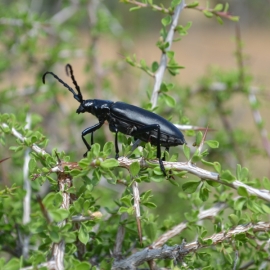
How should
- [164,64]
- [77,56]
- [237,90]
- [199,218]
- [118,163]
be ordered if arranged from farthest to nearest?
[77,56]
[237,90]
[164,64]
[199,218]
[118,163]

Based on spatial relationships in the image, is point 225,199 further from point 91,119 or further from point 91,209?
point 91,119

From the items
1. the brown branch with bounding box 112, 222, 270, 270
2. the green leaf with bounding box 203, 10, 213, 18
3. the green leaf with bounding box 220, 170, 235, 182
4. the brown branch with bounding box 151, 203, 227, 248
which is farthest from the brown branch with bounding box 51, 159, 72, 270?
the green leaf with bounding box 203, 10, 213, 18

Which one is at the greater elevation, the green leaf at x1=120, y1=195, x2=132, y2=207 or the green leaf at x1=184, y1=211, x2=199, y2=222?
the green leaf at x1=120, y1=195, x2=132, y2=207

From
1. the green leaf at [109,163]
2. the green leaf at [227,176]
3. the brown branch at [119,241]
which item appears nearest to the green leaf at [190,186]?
the green leaf at [227,176]

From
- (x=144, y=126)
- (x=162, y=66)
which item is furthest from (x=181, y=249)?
(x=162, y=66)

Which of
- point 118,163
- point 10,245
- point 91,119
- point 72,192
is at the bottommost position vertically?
point 91,119

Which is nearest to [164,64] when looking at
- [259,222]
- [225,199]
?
[225,199]

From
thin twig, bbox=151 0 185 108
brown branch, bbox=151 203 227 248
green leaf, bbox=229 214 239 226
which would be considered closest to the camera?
green leaf, bbox=229 214 239 226

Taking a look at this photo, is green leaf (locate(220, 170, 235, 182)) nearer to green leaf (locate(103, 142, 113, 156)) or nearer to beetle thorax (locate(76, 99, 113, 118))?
green leaf (locate(103, 142, 113, 156))

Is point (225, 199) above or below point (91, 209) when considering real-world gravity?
below
